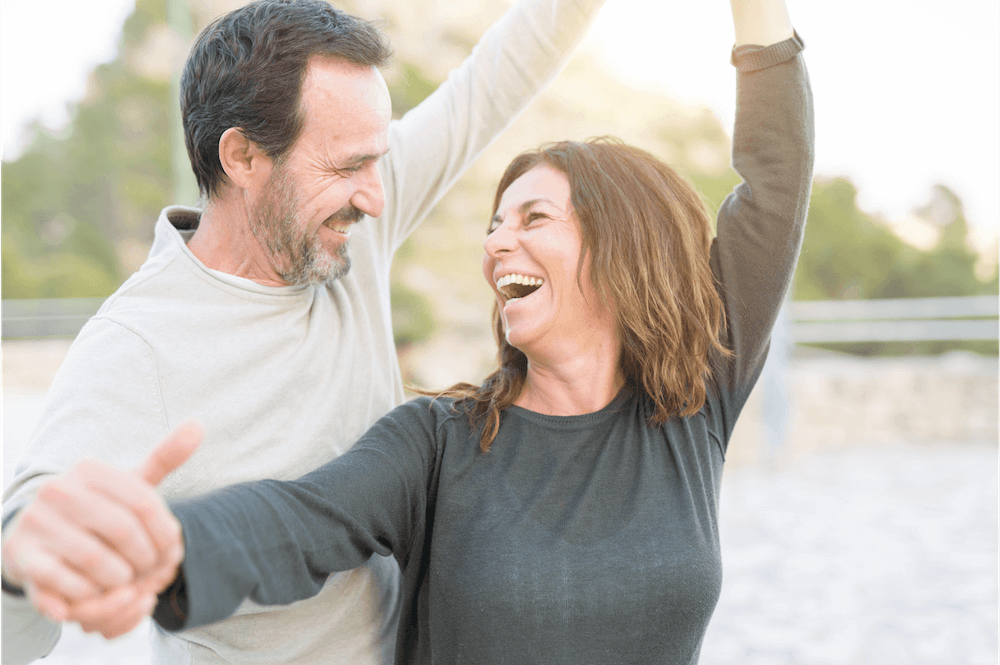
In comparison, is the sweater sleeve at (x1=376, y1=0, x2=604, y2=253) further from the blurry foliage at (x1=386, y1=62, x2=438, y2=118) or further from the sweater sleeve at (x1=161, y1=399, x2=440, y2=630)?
the blurry foliage at (x1=386, y1=62, x2=438, y2=118)

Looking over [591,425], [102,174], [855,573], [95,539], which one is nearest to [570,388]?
[591,425]

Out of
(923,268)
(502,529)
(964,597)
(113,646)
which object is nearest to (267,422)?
(502,529)

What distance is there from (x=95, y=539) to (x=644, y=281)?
991 mm

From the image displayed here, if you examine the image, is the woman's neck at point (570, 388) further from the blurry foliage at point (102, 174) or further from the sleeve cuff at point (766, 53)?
the blurry foliage at point (102, 174)

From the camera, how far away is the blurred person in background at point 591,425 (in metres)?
1.24

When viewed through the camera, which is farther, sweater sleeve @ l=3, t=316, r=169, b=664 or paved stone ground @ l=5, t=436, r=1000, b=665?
paved stone ground @ l=5, t=436, r=1000, b=665

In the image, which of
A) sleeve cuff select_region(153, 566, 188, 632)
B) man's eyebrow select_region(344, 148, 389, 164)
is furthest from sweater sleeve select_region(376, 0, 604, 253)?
sleeve cuff select_region(153, 566, 188, 632)

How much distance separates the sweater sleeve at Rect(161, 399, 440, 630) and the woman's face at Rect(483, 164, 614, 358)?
0.75 ft

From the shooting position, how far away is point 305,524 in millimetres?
1102

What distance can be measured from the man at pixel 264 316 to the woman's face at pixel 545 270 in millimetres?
268

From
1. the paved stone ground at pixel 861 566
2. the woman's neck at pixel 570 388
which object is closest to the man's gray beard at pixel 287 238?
the woman's neck at pixel 570 388

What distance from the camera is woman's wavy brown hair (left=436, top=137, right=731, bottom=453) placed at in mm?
1456

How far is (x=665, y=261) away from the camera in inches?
58.8

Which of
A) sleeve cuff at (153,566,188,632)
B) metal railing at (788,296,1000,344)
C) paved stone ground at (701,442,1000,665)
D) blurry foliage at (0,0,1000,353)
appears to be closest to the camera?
sleeve cuff at (153,566,188,632)
